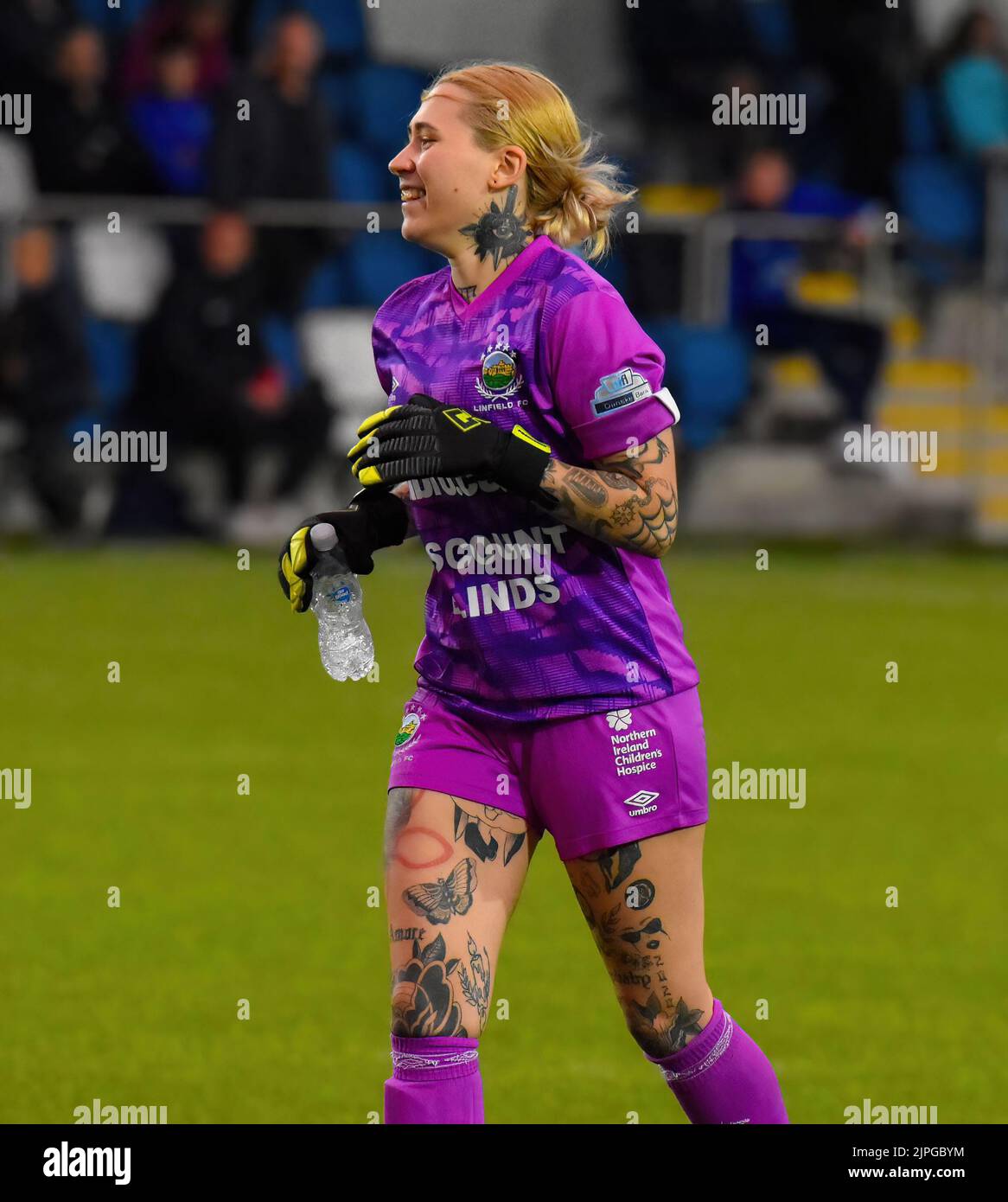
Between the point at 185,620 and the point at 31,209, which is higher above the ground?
the point at 31,209

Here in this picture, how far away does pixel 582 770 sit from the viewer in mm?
4332

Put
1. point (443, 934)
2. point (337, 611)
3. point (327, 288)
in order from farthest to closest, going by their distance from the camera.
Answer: point (327, 288) < point (337, 611) < point (443, 934)

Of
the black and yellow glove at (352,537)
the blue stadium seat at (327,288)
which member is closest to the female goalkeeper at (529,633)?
the black and yellow glove at (352,537)

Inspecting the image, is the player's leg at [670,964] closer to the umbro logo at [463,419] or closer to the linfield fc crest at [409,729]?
the linfield fc crest at [409,729]

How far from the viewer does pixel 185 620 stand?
46.0ft

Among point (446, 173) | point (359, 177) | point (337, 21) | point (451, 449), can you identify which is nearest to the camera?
point (451, 449)

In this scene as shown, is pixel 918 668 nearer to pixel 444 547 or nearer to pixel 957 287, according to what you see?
pixel 957 287

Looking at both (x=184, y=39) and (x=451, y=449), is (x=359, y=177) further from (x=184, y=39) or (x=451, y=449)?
(x=451, y=449)

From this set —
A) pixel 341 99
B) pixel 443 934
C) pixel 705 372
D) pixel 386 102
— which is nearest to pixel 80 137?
pixel 341 99

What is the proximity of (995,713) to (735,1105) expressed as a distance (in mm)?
7747

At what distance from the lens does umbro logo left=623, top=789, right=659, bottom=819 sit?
14.3ft

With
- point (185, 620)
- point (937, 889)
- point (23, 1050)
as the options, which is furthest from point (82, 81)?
point (23, 1050)

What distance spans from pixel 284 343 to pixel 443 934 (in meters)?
13.2
